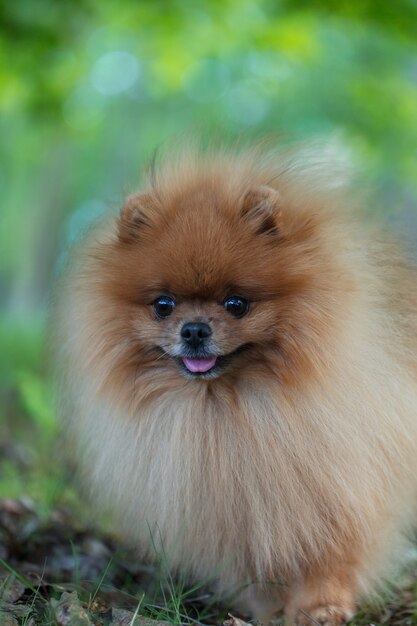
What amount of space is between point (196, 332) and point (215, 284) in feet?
0.68

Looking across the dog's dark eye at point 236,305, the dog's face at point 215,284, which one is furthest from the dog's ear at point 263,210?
the dog's dark eye at point 236,305

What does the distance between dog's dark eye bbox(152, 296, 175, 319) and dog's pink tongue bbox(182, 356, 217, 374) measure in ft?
0.66

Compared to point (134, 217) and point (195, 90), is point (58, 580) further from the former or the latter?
point (195, 90)

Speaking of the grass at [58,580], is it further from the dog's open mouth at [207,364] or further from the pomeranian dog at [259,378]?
the dog's open mouth at [207,364]

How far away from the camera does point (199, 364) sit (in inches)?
121

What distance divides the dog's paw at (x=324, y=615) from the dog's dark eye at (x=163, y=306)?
4.60 ft

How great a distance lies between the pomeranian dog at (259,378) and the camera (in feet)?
10.0

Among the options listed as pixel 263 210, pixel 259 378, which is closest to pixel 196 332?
pixel 259 378

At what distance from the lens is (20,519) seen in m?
4.53

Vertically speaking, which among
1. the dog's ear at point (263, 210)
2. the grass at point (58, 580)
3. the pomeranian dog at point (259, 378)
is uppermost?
the dog's ear at point (263, 210)

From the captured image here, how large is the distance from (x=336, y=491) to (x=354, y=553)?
1.16 ft

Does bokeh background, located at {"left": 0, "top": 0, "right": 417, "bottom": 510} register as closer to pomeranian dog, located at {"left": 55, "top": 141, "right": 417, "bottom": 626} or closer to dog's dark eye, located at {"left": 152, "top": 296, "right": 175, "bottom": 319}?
pomeranian dog, located at {"left": 55, "top": 141, "right": 417, "bottom": 626}

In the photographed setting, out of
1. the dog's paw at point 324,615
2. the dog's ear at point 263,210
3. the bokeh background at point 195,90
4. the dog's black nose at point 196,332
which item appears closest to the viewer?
the dog's black nose at point 196,332

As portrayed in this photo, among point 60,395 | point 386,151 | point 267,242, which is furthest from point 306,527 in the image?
point 386,151
